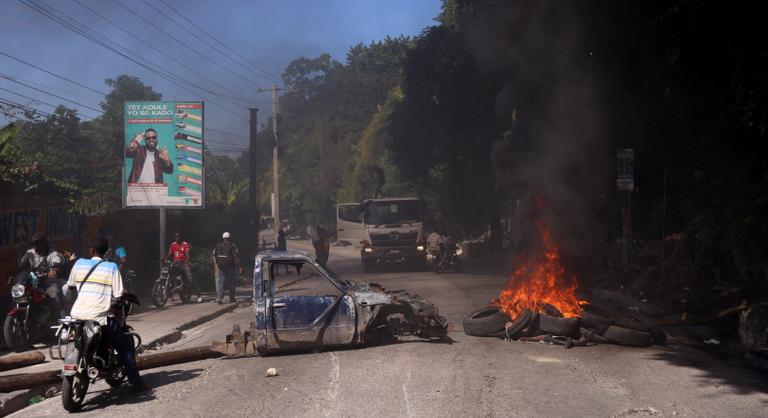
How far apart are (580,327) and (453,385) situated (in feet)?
11.5

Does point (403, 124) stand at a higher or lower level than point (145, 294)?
higher

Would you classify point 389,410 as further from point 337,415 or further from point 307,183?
point 307,183

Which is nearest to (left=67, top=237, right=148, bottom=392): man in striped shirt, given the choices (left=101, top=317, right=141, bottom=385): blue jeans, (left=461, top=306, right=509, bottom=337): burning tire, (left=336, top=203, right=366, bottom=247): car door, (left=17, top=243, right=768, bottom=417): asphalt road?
(left=101, top=317, right=141, bottom=385): blue jeans

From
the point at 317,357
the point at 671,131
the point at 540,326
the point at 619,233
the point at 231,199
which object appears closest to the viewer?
the point at 317,357

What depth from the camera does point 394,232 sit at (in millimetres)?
27266

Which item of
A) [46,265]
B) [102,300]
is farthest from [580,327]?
[46,265]

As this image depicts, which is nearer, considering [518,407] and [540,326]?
[518,407]

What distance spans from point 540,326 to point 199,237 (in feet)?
55.0

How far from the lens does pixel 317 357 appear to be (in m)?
10.0

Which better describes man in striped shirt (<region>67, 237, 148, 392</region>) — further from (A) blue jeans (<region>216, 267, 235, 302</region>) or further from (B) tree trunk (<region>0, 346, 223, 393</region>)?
(A) blue jeans (<region>216, 267, 235, 302</region>)

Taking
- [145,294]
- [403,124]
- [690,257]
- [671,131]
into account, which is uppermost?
[403,124]

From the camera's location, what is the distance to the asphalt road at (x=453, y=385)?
24.0ft

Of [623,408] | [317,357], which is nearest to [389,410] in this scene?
[623,408]

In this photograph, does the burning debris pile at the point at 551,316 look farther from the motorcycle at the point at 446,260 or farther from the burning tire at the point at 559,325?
the motorcycle at the point at 446,260
